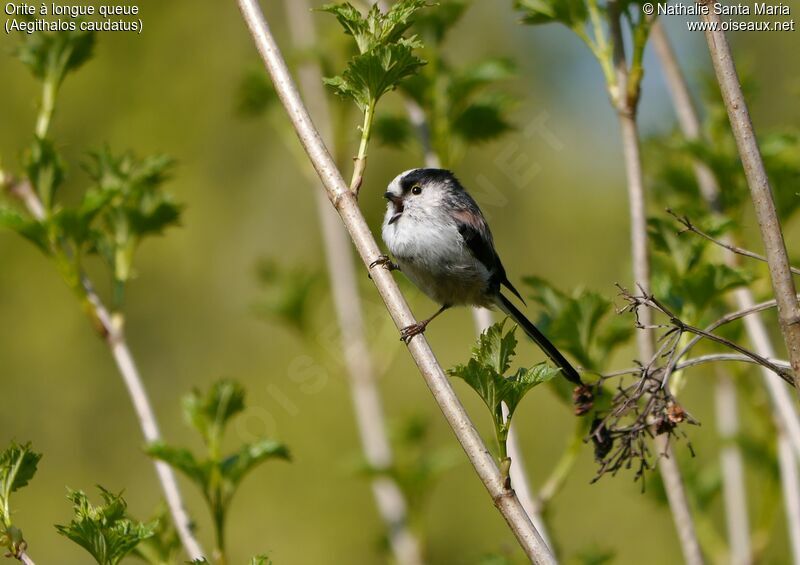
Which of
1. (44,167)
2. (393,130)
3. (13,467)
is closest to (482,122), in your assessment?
(393,130)

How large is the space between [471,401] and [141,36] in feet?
14.9

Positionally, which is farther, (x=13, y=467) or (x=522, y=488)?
(x=522, y=488)

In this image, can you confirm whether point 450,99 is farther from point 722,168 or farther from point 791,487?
point 791,487

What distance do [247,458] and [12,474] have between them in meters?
0.64

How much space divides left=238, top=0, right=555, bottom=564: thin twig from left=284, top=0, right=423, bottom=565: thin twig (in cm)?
210

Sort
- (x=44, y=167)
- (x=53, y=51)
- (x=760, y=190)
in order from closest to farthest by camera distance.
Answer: (x=760, y=190) → (x=44, y=167) → (x=53, y=51)

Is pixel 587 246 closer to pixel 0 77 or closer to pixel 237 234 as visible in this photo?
pixel 237 234

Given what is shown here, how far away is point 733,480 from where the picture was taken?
293 centimetres

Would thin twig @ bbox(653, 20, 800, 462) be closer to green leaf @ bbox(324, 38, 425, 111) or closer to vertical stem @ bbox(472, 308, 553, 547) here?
vertical stem @ bbox(472, 308, 553, 547)

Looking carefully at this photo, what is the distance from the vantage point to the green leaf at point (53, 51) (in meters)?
2.49

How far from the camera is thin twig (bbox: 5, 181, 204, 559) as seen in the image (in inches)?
80.5

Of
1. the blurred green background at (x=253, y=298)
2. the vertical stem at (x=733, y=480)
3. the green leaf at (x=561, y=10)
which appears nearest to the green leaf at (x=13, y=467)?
the green leaf at (x=561, y=10)

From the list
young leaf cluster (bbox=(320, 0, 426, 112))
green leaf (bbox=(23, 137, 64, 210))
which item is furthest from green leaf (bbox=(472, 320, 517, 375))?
green leaf (bbox=(23, 137, 64, 210))

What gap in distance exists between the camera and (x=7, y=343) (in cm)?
718
